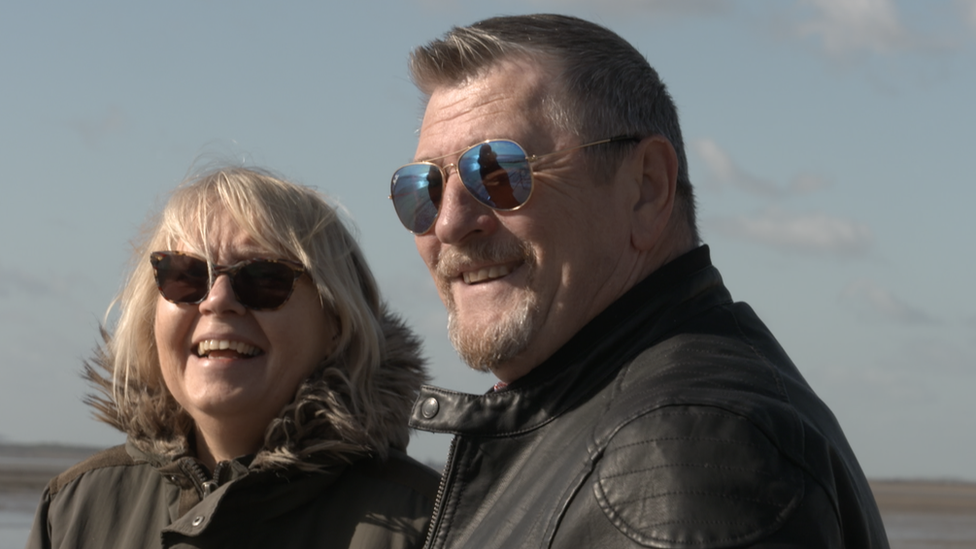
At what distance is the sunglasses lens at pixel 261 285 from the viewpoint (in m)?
3.29

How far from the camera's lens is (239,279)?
3301 mm

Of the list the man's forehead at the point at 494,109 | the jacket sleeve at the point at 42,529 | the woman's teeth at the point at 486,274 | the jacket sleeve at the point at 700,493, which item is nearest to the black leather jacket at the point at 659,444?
the jacket sleeve at the point at 700,493

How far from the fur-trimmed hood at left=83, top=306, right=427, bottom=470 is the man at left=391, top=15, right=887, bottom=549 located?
859 mm

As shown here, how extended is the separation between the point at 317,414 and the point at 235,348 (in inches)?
14.1

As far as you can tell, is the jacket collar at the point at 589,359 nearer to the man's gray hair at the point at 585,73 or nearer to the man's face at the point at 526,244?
the man's face at the point at 526,244

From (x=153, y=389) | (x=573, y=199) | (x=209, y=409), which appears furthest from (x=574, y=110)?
(x=153, y=389)

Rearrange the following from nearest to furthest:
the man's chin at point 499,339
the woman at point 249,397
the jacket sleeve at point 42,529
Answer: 1. the man's chin at point 499,339
2. the woman at point 249,397
3. the jacket sleeve at point 42,529

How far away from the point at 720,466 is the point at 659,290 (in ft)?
2.21

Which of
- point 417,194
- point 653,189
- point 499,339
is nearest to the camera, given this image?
point 499,339

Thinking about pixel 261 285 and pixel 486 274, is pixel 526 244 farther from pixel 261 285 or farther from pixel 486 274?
pixel 261 285

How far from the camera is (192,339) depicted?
3348mm

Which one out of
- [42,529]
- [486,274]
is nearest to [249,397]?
[42,529]

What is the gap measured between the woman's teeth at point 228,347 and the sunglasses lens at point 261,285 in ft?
0.44

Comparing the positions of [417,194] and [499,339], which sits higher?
[417,194]
